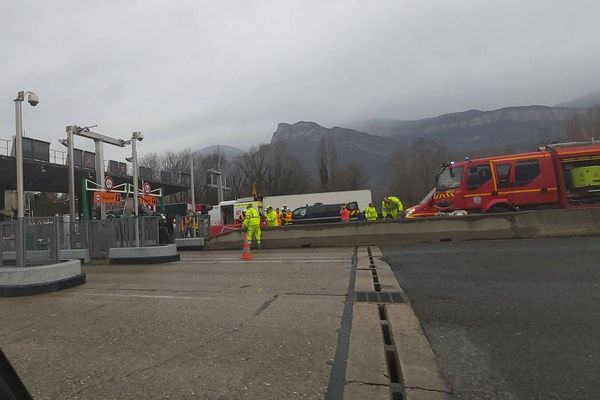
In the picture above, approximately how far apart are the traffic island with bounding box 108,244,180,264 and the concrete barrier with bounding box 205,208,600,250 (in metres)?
4.38

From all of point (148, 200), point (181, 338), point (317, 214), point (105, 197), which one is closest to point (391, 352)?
point (181, 338)

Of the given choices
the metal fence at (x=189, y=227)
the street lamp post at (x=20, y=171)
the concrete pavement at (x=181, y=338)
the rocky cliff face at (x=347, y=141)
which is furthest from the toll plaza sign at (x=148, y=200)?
the rocky cliff face at (x=347, y=141)

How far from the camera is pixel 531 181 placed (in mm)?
14914

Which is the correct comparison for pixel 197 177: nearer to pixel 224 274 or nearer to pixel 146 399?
pixel 224 274

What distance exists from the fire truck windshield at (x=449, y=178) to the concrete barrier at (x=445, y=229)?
7.10ft

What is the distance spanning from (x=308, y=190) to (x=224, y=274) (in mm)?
68253

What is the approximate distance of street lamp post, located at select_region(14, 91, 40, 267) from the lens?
8.73 metres

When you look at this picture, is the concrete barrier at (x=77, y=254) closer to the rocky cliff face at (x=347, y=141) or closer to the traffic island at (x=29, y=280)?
the traffic island at (x=29, y=280)

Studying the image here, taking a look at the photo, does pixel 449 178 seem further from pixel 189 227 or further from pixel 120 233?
pixel 120 233

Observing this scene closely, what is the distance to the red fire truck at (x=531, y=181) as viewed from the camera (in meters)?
14.6

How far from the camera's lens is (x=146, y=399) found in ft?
11.3

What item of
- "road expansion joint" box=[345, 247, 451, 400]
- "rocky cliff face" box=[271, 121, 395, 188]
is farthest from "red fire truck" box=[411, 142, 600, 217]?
"rocky cliff face" box=[271, 121, 395, 188]

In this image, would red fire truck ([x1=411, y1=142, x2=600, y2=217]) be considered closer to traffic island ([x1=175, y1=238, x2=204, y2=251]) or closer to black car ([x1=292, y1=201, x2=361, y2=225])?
traffic island ([x1=175, y1=238, x2=204, y2=251])

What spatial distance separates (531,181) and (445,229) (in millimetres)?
3552
